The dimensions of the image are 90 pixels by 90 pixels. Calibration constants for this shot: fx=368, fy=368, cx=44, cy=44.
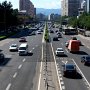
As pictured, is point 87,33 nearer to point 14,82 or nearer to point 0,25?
point 0,25

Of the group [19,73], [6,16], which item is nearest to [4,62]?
[19,73]

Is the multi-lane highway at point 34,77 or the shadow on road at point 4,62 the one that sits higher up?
the multi-lane highway at point 34,77

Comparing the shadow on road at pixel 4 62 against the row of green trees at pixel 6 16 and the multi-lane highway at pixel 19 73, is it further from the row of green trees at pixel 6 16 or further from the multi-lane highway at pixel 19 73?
the row of green trees at pixel 6 16

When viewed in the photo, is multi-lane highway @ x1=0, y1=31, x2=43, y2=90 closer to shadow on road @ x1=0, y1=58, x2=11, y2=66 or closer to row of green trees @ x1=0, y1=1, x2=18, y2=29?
shadow on road @ x1=0, y1=58, x2=11, y2=66

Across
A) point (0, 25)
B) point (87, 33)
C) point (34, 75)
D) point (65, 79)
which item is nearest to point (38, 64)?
point (34, 75)

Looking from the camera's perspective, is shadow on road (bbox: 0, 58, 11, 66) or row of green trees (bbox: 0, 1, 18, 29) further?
row of green trees (bbox: 0, 1, 18, 29)

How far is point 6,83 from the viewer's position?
3841 centimetres

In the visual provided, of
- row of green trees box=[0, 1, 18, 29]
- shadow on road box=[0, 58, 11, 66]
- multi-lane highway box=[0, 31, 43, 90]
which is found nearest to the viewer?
multi-lane highway box=[0, 31, 43, 90]

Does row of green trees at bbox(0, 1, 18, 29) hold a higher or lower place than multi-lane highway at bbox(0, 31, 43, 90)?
higher

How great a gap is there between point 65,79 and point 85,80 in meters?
2.26

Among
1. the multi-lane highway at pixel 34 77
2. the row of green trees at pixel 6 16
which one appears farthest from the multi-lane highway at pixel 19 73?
the row of green trees at pixel 6 16

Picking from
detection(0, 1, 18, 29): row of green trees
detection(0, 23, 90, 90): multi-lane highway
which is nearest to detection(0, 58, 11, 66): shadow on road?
detection(0, 23, 90, 90): multi-lane highway

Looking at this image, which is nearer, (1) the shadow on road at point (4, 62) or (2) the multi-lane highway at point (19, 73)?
(2) the multi-lane highway at point (19, 73)

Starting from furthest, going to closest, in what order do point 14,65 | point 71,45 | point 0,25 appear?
point 0,25, point 71,45, point 14,65
